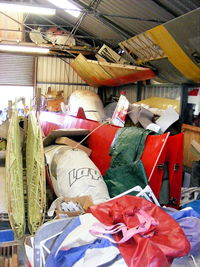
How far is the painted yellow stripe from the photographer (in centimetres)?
423

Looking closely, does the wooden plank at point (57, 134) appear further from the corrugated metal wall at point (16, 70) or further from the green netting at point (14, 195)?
the corrugated metal wall at point (16, 70)

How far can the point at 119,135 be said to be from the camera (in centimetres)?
358

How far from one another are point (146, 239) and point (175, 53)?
11.9 feet

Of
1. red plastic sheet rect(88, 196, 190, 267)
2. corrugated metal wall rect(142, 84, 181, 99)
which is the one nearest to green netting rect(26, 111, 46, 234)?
red plastic sheet rect(88, 196, 190, 267)

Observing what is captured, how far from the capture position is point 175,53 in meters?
4.45

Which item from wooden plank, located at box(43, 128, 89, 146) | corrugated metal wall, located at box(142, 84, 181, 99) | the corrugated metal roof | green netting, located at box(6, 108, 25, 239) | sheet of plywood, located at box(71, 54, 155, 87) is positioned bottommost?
green netting, located at box(6, 108, 25, 239)

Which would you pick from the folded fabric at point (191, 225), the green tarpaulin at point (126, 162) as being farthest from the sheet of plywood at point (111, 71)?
the folded fabric at point (191, 225)

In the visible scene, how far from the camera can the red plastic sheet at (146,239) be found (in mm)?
1351

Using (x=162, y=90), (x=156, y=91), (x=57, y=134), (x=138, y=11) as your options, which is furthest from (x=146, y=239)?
(x=156, y=91)

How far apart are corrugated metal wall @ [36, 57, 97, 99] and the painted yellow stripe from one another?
602 cm

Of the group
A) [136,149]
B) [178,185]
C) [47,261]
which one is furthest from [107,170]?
[47,261]

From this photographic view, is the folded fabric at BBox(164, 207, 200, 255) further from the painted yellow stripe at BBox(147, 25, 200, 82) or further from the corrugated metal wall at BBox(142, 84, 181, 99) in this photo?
the corrugated metal wall at BBox(142, 84, 181, 99)

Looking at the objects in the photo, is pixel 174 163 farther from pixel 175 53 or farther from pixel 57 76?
pixel 57 76

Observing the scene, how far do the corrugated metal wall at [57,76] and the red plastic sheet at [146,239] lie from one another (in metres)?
8.70
